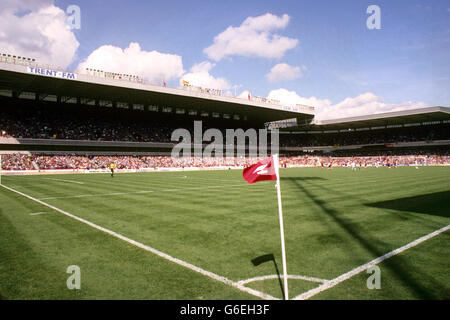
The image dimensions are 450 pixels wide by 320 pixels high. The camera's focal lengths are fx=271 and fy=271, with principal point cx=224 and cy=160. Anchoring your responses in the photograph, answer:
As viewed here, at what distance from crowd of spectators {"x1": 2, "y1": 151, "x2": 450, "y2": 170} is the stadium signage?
45.5 feet

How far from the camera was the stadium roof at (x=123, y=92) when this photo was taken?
3566 centimetres

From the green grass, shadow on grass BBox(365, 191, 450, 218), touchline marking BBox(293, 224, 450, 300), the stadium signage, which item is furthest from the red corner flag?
the stadium signage

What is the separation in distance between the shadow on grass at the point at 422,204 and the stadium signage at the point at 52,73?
3878 cm

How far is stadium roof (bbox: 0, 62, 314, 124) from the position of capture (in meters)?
35.7

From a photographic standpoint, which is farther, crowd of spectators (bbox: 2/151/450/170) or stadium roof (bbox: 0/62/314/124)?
crowd of spectators (bbox: 2/151/450/170)

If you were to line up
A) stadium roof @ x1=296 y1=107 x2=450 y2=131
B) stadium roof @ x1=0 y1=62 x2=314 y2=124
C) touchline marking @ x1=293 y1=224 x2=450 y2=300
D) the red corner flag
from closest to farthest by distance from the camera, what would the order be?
touchline marking @ x1=293 y1=224 x2=450 y2=300, the red corner flag, stadium roof @ x1=0 y1=62 x2=314 y2=124, stadium roof @ x1=296 y1=107 x2=450 y2=131

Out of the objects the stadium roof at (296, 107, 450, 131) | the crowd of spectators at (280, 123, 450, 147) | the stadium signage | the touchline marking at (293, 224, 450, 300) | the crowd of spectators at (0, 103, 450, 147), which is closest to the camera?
the touchline marking at (293, 224, 450, 300)

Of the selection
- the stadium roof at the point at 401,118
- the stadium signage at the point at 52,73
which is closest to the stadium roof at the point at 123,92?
the stadium signage at the point at 52,73

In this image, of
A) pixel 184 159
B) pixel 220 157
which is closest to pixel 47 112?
pixel 184 159

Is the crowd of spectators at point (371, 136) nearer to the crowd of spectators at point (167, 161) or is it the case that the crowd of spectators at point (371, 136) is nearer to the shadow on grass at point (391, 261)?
the crowd of spectators at point (167, 161)

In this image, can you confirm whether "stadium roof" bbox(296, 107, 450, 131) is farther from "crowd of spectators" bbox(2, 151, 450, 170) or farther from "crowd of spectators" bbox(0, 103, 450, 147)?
"crowd of spectators" bbox(2, 151, 450, 170)

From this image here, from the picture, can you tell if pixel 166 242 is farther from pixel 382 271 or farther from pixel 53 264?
pixel 382 271

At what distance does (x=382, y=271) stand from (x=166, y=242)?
4.88 meters
